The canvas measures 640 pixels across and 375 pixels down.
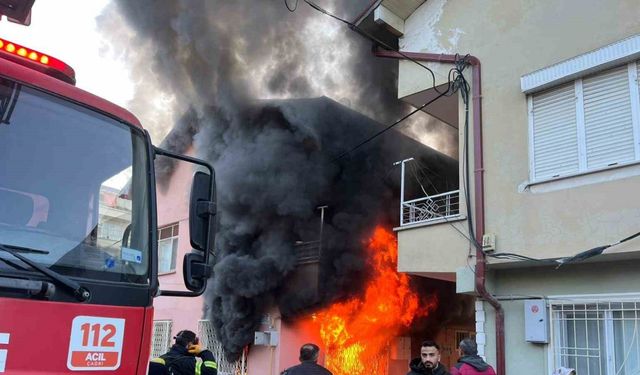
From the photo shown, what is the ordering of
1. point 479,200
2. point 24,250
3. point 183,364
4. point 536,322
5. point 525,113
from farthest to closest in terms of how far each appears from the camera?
point 479,200 → point 525,113 → point 536,322 → point 183,364 → point 24,250

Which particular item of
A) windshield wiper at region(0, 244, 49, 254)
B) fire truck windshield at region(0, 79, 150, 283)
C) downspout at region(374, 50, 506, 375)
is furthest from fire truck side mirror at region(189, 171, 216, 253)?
downspout at region(374, 50, 506, 375)

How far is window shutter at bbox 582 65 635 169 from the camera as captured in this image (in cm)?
620

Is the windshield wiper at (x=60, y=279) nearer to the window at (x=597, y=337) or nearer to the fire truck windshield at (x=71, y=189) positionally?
the fire truck windshield at (x=71, y=189)

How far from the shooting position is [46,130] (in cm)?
290

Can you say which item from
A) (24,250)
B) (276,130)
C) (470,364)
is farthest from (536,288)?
(276,130)

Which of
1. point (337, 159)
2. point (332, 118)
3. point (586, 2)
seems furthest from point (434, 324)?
point (586, 2)

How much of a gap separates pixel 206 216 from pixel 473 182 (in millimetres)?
4968

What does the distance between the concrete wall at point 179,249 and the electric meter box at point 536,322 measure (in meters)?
8.77

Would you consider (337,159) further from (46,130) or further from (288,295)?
(46,130)

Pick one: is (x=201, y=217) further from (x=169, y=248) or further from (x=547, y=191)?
(x=169, y=248)

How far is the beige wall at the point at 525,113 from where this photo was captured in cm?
613

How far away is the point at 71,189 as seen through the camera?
295 centimetres

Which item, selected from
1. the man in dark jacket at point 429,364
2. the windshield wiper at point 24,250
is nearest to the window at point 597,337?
the man in dark jacket at point 429,364

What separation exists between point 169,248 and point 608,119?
11.6 metres
